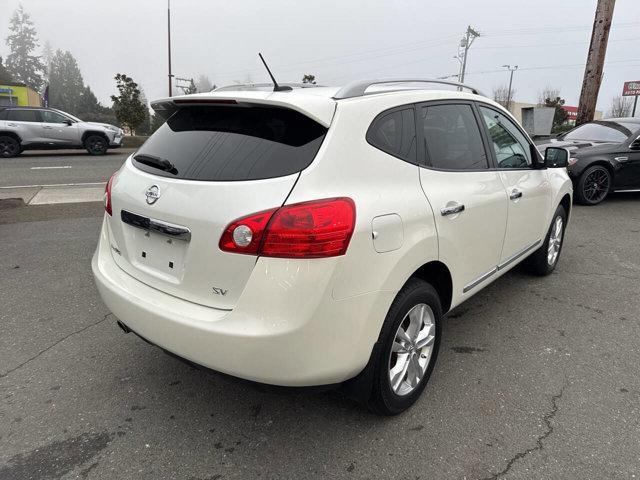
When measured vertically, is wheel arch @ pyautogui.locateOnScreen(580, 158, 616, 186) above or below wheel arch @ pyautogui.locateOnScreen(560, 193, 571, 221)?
below

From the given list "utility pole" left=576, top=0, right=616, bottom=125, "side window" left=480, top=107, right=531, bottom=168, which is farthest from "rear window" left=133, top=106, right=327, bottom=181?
"utility pole" left=576, top=0, right=616, bottom=125

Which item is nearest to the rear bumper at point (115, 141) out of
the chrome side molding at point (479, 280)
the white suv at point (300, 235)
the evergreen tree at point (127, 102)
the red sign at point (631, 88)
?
the evergreen tree at point (127, 102)

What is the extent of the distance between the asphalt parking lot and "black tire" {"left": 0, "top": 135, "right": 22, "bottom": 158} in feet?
47.2

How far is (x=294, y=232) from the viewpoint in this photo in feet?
6.23

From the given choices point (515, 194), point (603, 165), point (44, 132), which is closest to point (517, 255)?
point (515, 194)

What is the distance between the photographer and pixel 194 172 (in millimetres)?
2217

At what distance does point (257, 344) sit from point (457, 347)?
6.12ft

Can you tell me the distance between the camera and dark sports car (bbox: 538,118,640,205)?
8.15m

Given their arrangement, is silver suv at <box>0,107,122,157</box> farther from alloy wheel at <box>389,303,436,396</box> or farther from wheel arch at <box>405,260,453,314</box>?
alloy wheel at <box>389,303,436,396</box>

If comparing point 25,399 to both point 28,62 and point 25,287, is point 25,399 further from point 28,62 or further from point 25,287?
point 28,62

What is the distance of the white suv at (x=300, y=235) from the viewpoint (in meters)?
1.92

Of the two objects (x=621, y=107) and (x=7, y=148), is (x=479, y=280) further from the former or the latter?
(x=621, y=107)

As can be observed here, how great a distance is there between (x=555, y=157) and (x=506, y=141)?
2.68ft

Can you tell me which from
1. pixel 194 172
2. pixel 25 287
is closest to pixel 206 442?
pixel 194 172
